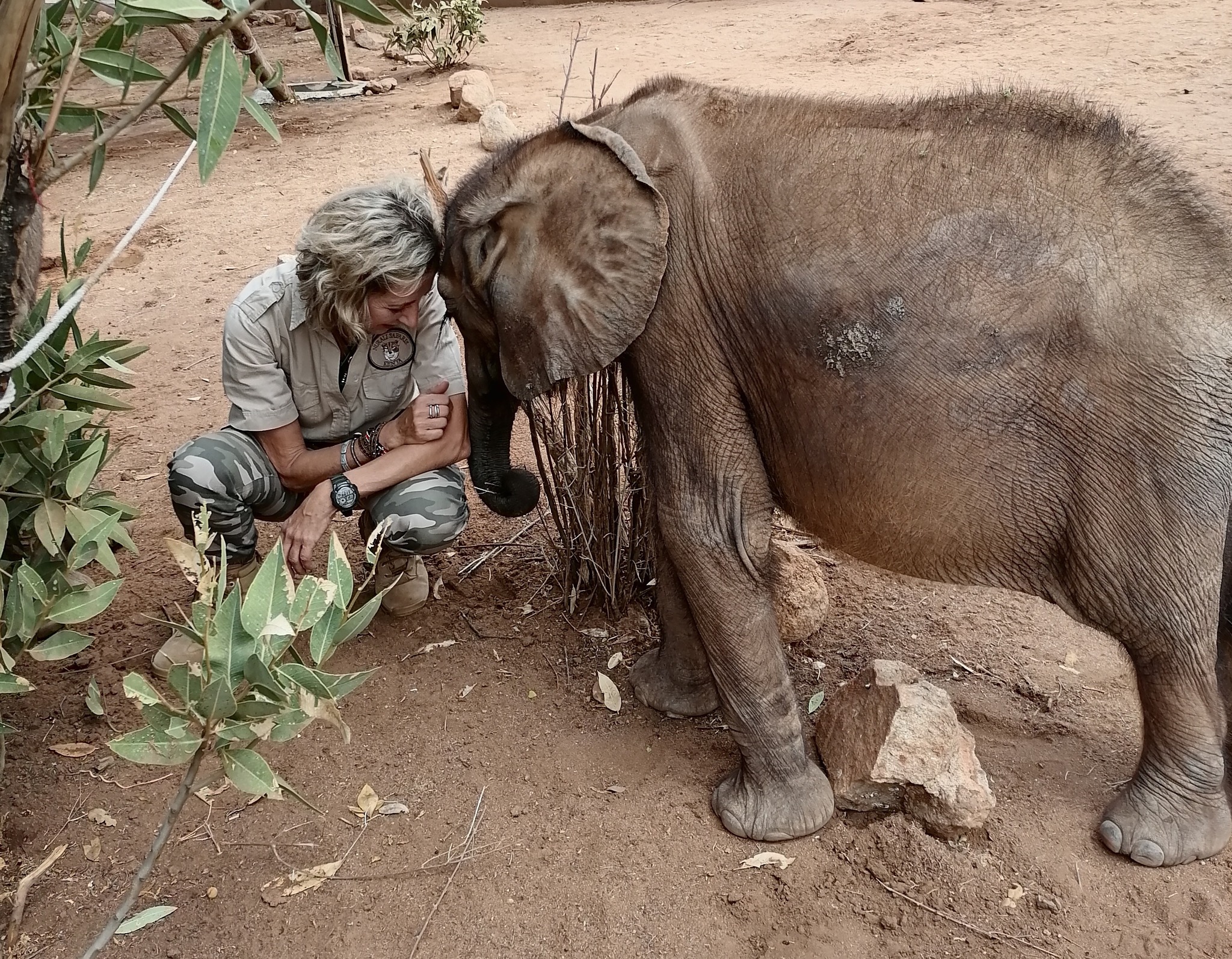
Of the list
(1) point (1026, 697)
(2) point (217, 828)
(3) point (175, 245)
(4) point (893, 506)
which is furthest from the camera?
(3) point (175, 245)

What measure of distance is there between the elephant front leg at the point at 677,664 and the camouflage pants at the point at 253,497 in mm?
918

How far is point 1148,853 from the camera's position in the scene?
11.0ft

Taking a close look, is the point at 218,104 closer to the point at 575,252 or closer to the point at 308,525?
the point at 575,252

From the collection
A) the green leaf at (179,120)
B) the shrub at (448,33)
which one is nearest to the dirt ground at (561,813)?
the green leaf at (179,120)

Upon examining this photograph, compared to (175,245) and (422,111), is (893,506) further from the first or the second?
(422,111)

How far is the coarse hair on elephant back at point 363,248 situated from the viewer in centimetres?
362

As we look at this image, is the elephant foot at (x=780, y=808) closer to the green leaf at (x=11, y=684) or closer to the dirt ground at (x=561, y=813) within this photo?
the dirt ground at (x=561, y=813)

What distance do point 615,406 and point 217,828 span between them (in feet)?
6.88

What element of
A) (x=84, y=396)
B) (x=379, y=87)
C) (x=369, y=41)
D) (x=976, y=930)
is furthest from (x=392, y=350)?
(x=369, y=41)

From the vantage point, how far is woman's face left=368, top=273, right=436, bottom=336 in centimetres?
381

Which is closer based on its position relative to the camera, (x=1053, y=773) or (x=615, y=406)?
(x=1053, y=773)

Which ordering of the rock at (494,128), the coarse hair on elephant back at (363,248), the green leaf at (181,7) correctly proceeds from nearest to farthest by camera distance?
the green leaf at (181,7) < the coarse hair on elephant back at (363,248) < the rock at (494,128)

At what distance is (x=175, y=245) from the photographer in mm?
8719

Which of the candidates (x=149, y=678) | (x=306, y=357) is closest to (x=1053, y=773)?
(x=306, y=357)
